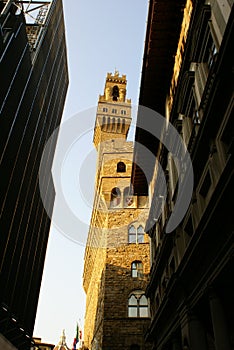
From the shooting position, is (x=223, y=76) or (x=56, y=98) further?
(x=56, y=98)

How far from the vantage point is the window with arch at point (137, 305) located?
26062 millimetres

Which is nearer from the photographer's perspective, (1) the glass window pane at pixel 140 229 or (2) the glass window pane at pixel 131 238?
(2) the glass window pane at pixel 131 238

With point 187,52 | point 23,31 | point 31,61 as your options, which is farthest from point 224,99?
point 31,61

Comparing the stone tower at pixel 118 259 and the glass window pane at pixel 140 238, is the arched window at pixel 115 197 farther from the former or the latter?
the glass window pane at pixel 140 238

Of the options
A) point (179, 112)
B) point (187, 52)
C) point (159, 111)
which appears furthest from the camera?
point (159, 111)

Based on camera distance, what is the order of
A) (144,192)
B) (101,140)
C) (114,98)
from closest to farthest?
1. (144,192)
2. (101,140)
3. (114,98)

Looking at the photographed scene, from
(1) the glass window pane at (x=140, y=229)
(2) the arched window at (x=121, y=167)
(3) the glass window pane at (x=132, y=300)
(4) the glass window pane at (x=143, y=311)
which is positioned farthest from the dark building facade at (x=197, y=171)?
(2) the arched window at (x=121, y=167)

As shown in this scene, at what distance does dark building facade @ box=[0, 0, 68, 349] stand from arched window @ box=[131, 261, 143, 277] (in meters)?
7.58

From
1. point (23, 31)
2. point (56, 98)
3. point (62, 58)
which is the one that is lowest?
point (23, 31)

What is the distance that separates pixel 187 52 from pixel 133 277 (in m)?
19.8

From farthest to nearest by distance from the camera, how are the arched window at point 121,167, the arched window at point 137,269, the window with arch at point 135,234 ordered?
the arched window at point 121,167 < the window with arch at point 135,234 < the arched window at point 137,269

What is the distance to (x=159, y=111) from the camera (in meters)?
20.2

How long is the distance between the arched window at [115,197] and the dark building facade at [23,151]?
728cm

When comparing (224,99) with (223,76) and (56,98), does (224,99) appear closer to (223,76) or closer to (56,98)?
(223,76)
